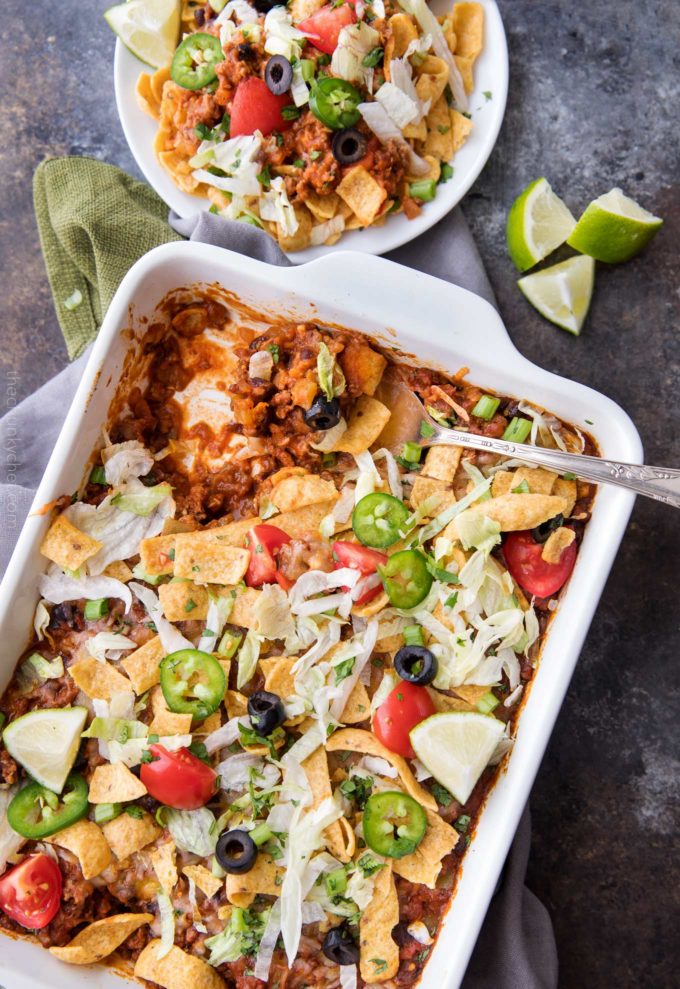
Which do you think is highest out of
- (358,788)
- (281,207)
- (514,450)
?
(281,207)

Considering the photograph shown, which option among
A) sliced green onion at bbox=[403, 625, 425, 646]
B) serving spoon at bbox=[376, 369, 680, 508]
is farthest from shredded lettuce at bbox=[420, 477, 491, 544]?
sliced green onion at bbox=[403, 625, 425, 646]

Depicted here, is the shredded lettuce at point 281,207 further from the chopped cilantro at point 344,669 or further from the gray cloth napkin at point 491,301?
the chopped cilantro at point 344,669

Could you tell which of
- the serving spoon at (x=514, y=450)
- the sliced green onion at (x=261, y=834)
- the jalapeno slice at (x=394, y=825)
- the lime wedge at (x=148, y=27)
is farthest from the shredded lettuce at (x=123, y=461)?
the lime wedge at (x=148, y=27)

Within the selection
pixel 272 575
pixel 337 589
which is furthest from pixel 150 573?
pixel 337 589

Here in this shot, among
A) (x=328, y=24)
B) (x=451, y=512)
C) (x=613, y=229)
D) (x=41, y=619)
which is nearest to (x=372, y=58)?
(x=328, y=24)

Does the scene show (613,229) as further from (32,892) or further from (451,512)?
(32,892)

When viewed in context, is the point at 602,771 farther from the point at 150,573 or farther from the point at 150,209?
the point at 150,209
